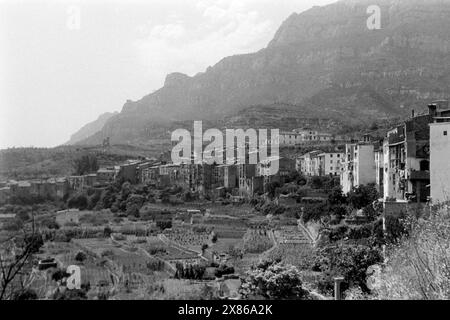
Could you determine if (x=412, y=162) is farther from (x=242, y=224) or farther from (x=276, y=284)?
(x=242, y=224)

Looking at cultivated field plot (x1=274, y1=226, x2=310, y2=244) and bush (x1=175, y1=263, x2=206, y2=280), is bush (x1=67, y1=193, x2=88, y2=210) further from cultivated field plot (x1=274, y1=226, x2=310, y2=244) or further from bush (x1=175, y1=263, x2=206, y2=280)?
bush (x1=175, y1=263, x2=206, y2=280)

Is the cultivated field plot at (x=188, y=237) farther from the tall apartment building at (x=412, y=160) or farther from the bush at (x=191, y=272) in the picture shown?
the tall apartment building at (x=412, y=160)

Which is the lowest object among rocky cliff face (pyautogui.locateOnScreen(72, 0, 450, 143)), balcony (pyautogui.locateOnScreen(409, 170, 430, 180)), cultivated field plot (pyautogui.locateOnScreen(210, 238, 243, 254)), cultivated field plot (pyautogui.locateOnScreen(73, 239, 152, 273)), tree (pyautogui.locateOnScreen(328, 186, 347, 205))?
cultivated field plot (pyautogui.locateOnScreen(73, 239, 152, 273))

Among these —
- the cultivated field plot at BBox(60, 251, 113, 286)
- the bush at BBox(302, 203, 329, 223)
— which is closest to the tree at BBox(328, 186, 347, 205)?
the bush at BBox(302, 203, 329, 223)

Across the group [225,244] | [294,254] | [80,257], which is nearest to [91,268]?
[80,257]

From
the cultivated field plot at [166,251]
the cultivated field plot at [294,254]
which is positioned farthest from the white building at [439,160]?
the cultivated field plot at [166,251]

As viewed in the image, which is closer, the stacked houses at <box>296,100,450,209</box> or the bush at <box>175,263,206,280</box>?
the bush at <box>175,263,206,280</box>
